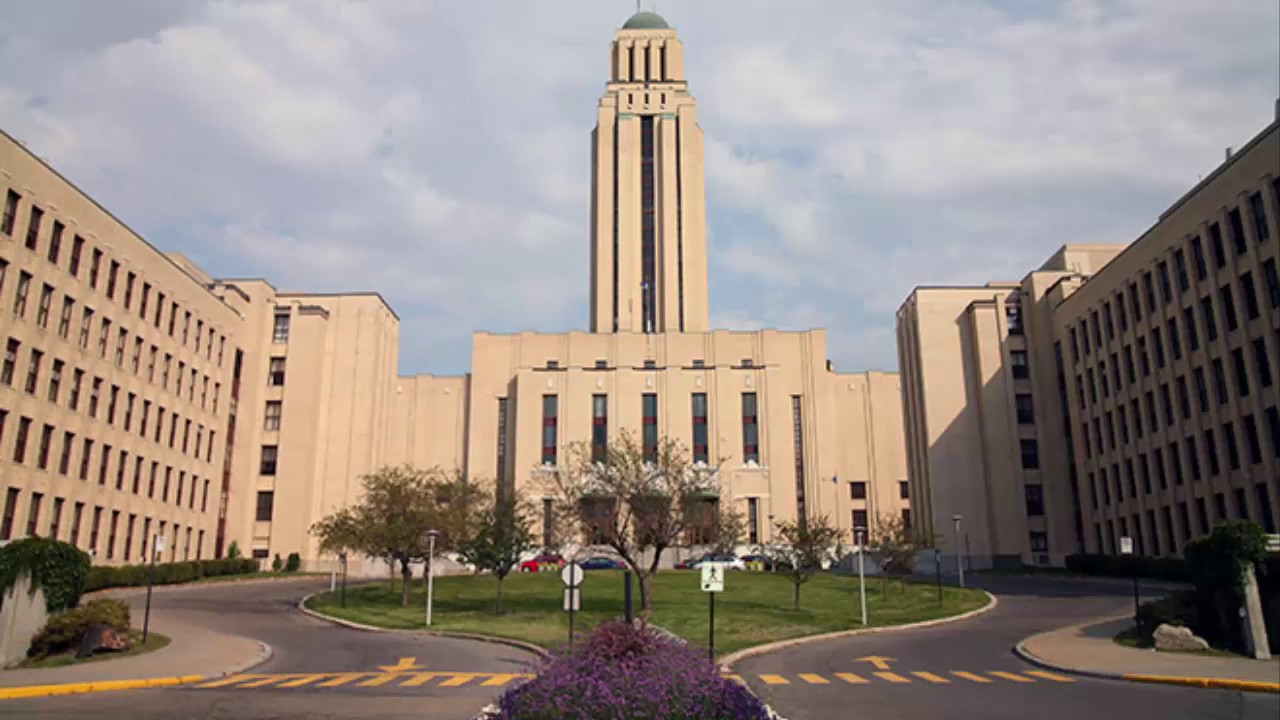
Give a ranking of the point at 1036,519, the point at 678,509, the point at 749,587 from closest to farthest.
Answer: the point at 678,509 < the point at 749,587 < the point at 1036,519

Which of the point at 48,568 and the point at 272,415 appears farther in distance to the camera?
the point at 272,415

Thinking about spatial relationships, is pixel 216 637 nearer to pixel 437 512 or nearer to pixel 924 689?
pixel 437 512

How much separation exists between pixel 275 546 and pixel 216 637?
45.5 meters

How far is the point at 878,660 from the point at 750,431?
61.8 metres

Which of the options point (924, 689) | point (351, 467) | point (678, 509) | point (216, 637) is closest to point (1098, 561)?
point (678, 509)

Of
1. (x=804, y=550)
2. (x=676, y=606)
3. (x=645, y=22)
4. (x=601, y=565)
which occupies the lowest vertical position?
(x=676, y=606)

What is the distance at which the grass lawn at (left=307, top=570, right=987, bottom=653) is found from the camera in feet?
118

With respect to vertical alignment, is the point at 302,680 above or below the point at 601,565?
below

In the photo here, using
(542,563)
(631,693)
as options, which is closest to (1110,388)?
(542,563)

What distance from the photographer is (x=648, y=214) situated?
10656 cm

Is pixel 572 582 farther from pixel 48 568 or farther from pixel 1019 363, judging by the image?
pixel 1019 363

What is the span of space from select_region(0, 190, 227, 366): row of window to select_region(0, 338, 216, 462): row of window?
495 cm

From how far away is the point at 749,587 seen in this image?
53.1m

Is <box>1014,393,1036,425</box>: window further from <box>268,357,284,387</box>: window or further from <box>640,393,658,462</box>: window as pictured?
<box>268,357,284,387</box>: window
